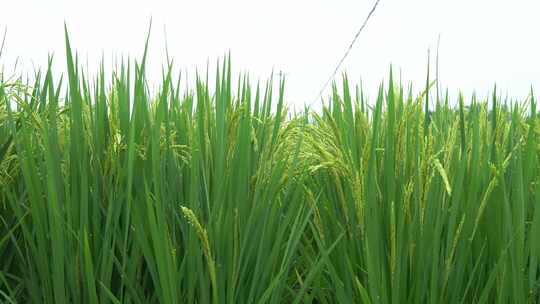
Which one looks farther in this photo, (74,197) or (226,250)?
(74,197)

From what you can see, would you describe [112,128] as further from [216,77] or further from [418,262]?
[418,262]

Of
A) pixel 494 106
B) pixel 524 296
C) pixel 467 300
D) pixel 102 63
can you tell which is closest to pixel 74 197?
pixel 102 63

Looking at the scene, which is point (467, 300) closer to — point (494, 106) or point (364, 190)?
point (364, 190)

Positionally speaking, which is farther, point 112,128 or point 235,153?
point 112,128

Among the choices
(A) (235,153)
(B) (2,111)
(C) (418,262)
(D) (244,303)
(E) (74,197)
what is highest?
(B) (2,111)

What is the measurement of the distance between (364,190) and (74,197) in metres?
0.87

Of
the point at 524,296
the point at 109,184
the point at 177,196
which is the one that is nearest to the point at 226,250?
the point at 177,196

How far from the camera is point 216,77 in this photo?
2.07 meters

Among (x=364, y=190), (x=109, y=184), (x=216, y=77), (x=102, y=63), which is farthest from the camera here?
(x=102, y=63)

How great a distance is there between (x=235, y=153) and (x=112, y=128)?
17.1 inches

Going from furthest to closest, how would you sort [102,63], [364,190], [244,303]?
1. [102,63]
2. [244,303]
3. [364,190]

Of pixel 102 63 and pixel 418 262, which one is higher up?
pixel 102 63

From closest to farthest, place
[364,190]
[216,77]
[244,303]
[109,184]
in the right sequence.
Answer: [364,190], [244,303], [109,184], [216,77]

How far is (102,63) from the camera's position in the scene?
2.34 meters
